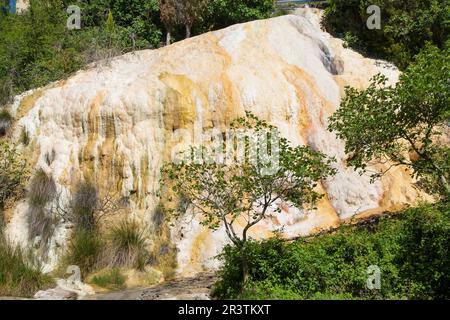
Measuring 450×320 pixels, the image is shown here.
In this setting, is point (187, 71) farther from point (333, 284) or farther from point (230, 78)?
point (333, 284)

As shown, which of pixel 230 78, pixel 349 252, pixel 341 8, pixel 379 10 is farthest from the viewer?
pixel 341 8

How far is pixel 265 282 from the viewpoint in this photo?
8.27 m

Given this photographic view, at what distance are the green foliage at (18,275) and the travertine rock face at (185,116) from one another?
6.45 ft

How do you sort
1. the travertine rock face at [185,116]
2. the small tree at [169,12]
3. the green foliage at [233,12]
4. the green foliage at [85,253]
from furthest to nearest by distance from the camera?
the green foliage at [233,12] → the small tree at [169,12] → the travertine rock face at [185,116] → the green foliage at [85,253]

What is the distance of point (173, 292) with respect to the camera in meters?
9.23

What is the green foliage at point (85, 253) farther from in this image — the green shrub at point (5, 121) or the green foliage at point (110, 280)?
the green shrub at point (5, 121)

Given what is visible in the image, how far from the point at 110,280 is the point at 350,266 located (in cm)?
441

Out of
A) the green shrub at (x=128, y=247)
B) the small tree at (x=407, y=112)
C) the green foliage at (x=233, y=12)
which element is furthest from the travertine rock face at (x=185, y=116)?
the green foliage at (x=233, y=12)

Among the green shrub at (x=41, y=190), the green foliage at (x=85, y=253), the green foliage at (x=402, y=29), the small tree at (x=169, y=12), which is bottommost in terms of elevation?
the green foliage at (x=85, y=253)

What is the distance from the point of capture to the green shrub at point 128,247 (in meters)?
10.6

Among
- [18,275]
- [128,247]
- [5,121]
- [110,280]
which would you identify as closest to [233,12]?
[5,121]

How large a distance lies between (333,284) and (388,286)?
83cm

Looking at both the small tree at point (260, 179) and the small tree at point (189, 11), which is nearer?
the small tree at point (260, 179)
